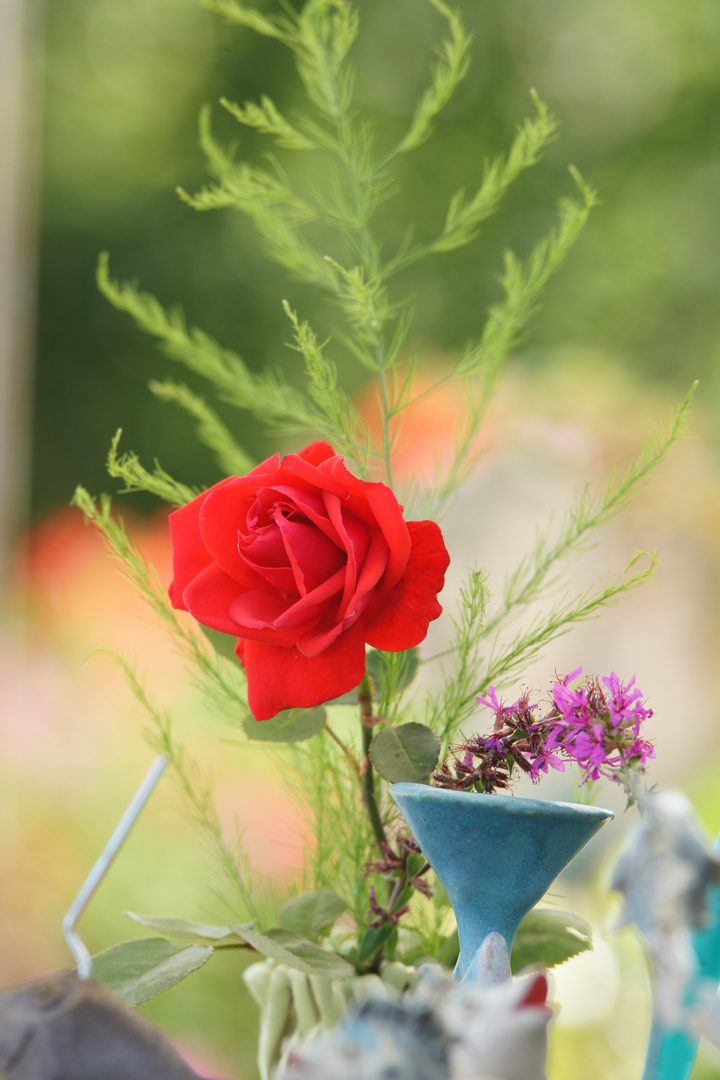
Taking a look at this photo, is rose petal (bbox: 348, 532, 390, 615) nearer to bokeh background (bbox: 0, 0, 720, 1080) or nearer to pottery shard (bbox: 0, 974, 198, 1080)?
pottery shard (bbox: 0, 974, 198, 1080)

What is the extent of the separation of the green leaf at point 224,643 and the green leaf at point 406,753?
1.7 inches

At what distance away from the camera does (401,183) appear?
114 centimetres

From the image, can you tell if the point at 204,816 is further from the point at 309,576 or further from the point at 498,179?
the point at 498,179

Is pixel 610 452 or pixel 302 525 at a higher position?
pixel 610 452

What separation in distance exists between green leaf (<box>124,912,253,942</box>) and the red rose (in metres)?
0.06

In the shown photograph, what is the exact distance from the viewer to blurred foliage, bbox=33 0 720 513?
45.3 inches

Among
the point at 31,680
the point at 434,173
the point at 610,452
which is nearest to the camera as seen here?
the point at 610,452

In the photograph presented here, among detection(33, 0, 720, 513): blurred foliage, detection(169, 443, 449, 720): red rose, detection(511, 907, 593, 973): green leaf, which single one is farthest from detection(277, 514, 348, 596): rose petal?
detection(33, 0, 720, 513): blurred foliage

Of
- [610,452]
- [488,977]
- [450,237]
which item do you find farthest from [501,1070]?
[610,452]

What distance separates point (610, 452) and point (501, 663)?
0.64 meters

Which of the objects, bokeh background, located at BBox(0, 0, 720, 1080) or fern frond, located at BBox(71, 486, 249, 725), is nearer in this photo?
fern frond, located at BBox(71, 486, 249, 725)

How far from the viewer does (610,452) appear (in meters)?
0.81

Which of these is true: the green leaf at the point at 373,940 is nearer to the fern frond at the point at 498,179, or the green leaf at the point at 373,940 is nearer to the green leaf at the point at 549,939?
the green leaf at the point at 549,939

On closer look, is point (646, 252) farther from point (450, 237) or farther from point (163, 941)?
point (163, 941)
